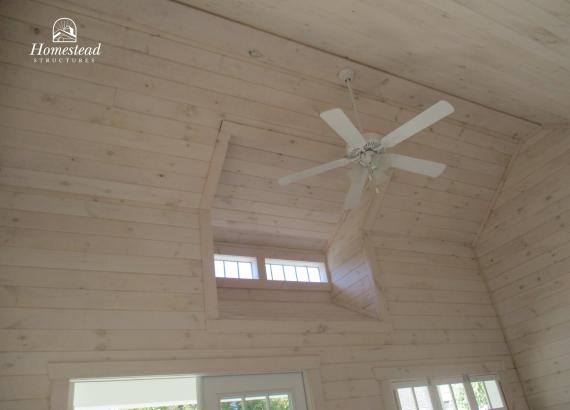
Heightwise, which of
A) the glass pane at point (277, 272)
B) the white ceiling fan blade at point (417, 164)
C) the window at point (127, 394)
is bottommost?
the window at point (127, 394)

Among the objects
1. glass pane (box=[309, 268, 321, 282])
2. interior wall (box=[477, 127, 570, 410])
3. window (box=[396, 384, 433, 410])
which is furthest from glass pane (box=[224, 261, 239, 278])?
interior wall (box=[477, 127, 570, 410])

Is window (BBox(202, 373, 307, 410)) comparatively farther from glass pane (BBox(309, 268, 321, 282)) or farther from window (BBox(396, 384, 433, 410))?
glass pane (BBox(309, 268, 321, 282))

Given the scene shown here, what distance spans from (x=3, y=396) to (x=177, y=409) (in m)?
5.47

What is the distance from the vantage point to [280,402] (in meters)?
3.17

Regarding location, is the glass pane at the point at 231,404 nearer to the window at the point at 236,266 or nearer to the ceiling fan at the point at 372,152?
the window at the point at 236,266

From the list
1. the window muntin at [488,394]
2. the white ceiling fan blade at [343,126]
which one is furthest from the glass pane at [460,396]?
the white ceiling fan blade at [343,126]

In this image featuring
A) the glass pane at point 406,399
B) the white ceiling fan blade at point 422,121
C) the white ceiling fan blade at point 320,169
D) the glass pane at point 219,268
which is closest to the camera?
the white ceiling fan blade at point 422,121

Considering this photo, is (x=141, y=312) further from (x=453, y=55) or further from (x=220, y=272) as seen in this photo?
(x=453, y=55)

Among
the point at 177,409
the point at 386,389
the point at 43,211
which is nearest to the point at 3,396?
the point at 43,211

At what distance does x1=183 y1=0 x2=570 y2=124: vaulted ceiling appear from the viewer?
9.43 feet

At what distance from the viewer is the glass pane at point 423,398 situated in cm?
370

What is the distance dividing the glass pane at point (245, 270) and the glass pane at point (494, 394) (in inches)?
92.6

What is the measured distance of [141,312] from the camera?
300 centimetres

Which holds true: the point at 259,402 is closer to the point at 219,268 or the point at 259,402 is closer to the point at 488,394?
the point at 219,268
